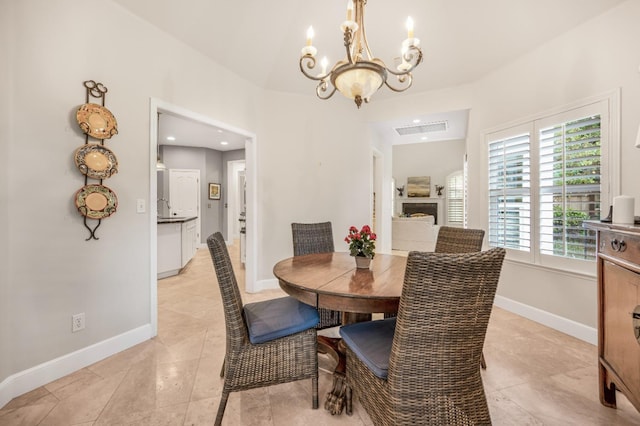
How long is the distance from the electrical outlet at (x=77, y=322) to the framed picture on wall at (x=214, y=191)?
5.69 meters

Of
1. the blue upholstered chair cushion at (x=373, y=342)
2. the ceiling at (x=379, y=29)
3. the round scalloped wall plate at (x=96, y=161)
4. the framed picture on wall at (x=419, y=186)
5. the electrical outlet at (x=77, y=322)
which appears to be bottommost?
the electrical outlet at (x=77, y=322)

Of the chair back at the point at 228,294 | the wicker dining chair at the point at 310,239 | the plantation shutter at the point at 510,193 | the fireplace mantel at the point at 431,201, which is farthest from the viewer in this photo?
the fireplace mantel at the point at 431,201

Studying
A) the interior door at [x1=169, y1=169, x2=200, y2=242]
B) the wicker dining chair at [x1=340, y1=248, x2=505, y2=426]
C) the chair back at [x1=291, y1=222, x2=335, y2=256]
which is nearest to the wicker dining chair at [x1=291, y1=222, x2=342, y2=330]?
the chair back at [x1=291, y1=222, x2=335, y2=256]

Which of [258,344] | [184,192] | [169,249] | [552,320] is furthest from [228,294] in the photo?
[184,192]

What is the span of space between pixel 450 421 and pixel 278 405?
37.6 inches

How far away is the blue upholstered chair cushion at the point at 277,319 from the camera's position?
58.4 inches

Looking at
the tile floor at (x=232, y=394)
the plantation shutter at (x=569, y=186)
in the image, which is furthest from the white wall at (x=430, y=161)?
the tile floor at (x=232, y=394)

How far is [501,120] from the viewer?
10.3 feet

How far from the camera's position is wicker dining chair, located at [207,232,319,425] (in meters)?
1.38

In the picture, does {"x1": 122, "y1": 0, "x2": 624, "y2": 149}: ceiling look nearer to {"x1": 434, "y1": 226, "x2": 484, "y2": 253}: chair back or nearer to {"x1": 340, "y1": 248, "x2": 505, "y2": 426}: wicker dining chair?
{"x1": 434, "y1": 226, "x2": 484, "y2": 253}: chair back

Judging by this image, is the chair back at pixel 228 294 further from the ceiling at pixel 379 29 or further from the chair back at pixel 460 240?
the ceiling at pixel 379 29

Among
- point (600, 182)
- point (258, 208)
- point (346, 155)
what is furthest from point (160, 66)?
point (600, 182)

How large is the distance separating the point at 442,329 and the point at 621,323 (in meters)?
1.13

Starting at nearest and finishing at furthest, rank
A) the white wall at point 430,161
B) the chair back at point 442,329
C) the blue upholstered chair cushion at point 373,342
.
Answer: the chair back at point 442,329 < the blue upholstered chair cushion at point 373,342 < the white wall at point 430,161
